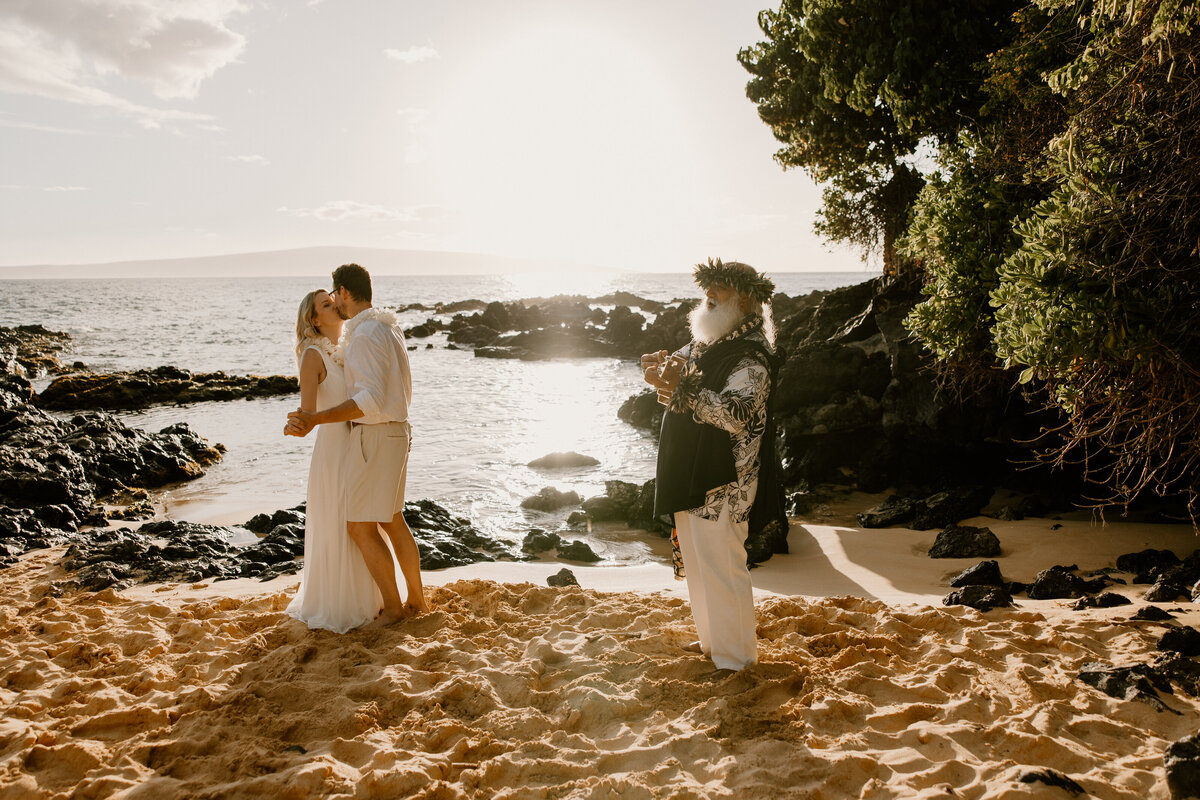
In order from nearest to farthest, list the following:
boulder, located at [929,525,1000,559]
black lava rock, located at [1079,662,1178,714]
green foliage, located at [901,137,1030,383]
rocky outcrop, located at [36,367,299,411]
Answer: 1. black lava rock, located at [1079,662,1178,714]
2. boulder, located at [929,525,1000,559]
3. green foliage, located at [901,137,1030,383]
4. rocky outcrop, located at [36,367,299,411]

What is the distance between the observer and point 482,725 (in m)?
3.60

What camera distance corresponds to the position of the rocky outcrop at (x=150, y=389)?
1939cm

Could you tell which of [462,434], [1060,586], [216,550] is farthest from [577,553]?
[462,434]

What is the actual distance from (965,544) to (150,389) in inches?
853

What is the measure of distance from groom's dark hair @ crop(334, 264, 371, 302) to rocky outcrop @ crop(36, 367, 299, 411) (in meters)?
18.5

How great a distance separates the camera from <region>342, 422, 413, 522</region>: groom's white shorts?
4.54 m

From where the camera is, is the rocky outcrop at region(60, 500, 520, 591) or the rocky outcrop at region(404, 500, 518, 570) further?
the rocky outcrop at region(404, 500, 518, 570)

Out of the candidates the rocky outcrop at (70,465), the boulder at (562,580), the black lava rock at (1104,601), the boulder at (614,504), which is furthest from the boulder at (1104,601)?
the rocky outcrop at (70,465)

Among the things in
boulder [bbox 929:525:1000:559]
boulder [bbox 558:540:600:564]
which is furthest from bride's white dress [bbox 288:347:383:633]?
boulder [bbox 929:525:1000:559]

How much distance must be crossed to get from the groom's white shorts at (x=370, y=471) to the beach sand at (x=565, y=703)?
0.82 meters

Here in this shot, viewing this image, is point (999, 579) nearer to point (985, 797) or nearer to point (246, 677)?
point (985, 797)

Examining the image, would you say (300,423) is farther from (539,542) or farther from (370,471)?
(539,542)

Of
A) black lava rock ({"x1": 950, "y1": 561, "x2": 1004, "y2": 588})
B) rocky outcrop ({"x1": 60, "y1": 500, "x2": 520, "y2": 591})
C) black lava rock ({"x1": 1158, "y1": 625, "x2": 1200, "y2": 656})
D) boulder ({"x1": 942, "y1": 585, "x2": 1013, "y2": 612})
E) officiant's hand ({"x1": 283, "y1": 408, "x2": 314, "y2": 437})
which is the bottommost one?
rocky outcrop ({"x1": 60, "y1": 500, "x2": 520, "y2": 591})

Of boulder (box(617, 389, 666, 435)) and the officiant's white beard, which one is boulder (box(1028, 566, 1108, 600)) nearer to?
the officiant's white beard
